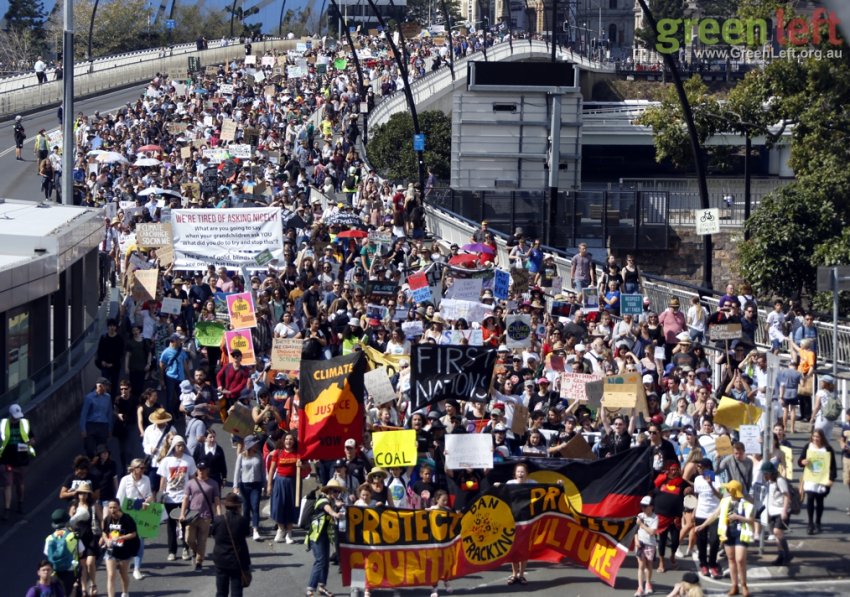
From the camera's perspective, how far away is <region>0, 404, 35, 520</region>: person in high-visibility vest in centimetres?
1576

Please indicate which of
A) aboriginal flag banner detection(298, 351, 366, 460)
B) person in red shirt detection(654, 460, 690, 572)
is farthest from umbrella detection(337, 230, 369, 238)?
person in red shirt detection(654, 460, 690, 572)

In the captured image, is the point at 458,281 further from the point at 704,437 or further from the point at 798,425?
the point at 704,437

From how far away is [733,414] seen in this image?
16875 millimetres

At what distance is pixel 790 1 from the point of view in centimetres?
3353

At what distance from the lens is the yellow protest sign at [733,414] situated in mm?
16859

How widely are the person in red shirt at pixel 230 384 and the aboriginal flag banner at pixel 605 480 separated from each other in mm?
5268

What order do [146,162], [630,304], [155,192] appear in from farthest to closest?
[146,162] → [155,192] → [630,304]

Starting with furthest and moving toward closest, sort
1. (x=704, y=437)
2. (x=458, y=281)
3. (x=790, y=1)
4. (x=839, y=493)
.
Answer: (x=790, y=1) → (x=458, y=281) → (x=839, y=493) → (x=704, y=437)

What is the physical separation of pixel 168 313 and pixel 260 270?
3.53m

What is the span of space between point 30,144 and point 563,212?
21470 mm

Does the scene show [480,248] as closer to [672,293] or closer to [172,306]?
[672,293]

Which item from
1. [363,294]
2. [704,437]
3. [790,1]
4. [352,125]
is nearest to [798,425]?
[704,437]

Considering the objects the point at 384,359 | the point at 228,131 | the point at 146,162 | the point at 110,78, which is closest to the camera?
the point at 384,359

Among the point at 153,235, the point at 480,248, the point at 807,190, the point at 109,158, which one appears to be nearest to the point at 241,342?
the point at 153,235
